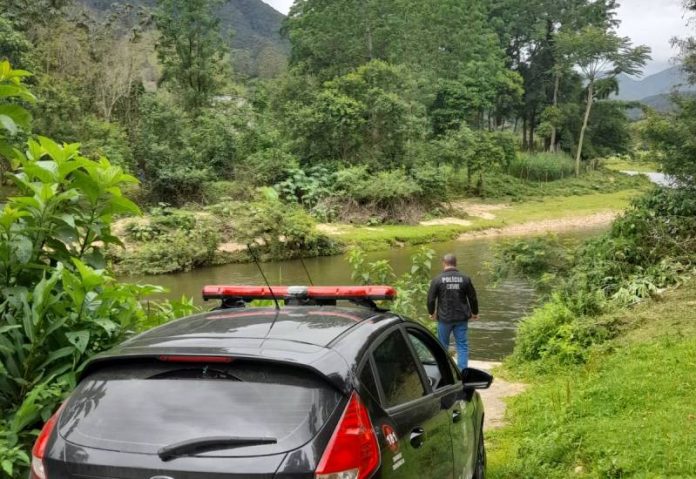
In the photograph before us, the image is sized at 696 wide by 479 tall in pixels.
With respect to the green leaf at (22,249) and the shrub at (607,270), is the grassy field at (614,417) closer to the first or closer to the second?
the shrub at (607,270)

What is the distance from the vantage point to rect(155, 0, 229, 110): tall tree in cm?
4056

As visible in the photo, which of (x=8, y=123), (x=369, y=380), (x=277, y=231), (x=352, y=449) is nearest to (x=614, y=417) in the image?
(x=369, y=380)

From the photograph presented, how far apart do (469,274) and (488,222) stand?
13856 millimetres

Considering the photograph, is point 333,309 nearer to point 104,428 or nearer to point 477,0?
point 104,428

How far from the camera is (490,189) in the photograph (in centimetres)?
4562

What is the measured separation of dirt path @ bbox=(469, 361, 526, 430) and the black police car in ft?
15.1

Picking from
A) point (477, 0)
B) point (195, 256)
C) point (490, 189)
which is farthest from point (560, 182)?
point (195, 256)

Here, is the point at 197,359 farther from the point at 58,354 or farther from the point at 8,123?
the point at 8,123

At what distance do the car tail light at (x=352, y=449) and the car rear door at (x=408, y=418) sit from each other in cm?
13

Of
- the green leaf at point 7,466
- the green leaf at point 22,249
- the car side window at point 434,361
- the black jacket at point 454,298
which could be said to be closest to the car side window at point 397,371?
the car side window at point 434,361

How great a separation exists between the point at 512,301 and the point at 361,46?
31.0 meters

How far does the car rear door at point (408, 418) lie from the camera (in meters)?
2.88

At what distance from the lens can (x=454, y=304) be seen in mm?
9469

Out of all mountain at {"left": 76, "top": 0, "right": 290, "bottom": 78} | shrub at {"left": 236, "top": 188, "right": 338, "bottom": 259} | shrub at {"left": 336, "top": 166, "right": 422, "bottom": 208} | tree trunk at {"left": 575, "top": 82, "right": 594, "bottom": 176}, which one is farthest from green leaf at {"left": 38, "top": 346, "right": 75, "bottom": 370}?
mountain at {"left": 76, "top": 0, "right": 290, "bottom": 78}
